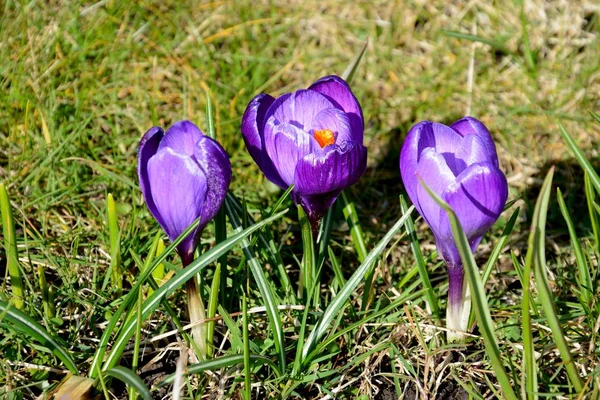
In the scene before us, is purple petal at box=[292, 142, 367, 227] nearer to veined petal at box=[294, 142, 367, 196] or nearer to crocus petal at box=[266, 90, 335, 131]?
veined petal at box=[294, 142, 367, 196]

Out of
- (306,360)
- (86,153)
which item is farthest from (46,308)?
(86,153)

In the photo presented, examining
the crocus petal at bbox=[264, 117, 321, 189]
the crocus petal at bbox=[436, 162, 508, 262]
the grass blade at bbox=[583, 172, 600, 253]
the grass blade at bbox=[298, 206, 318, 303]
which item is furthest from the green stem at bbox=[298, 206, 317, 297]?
the grass blade at bbox=[583, 172, 600, 253]

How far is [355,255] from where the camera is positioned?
7.84 feet

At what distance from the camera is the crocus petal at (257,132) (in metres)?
1.80

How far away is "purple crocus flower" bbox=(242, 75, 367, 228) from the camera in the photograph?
1.70 metres

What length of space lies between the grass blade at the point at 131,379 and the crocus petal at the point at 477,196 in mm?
733

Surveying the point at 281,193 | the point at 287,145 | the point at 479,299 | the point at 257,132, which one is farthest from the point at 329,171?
the point at 281,193

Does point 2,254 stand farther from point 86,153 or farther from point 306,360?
point 306,360

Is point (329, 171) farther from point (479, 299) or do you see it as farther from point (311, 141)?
point (479, 299)

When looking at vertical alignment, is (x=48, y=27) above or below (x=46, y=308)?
above

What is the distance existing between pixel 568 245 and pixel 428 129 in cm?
95

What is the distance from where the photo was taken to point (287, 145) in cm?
173

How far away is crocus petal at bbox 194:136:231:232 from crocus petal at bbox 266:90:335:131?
0.81 ft

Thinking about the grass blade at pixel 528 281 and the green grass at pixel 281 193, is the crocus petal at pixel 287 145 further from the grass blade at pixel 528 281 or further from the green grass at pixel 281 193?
the grass blade at pixel 528 281
